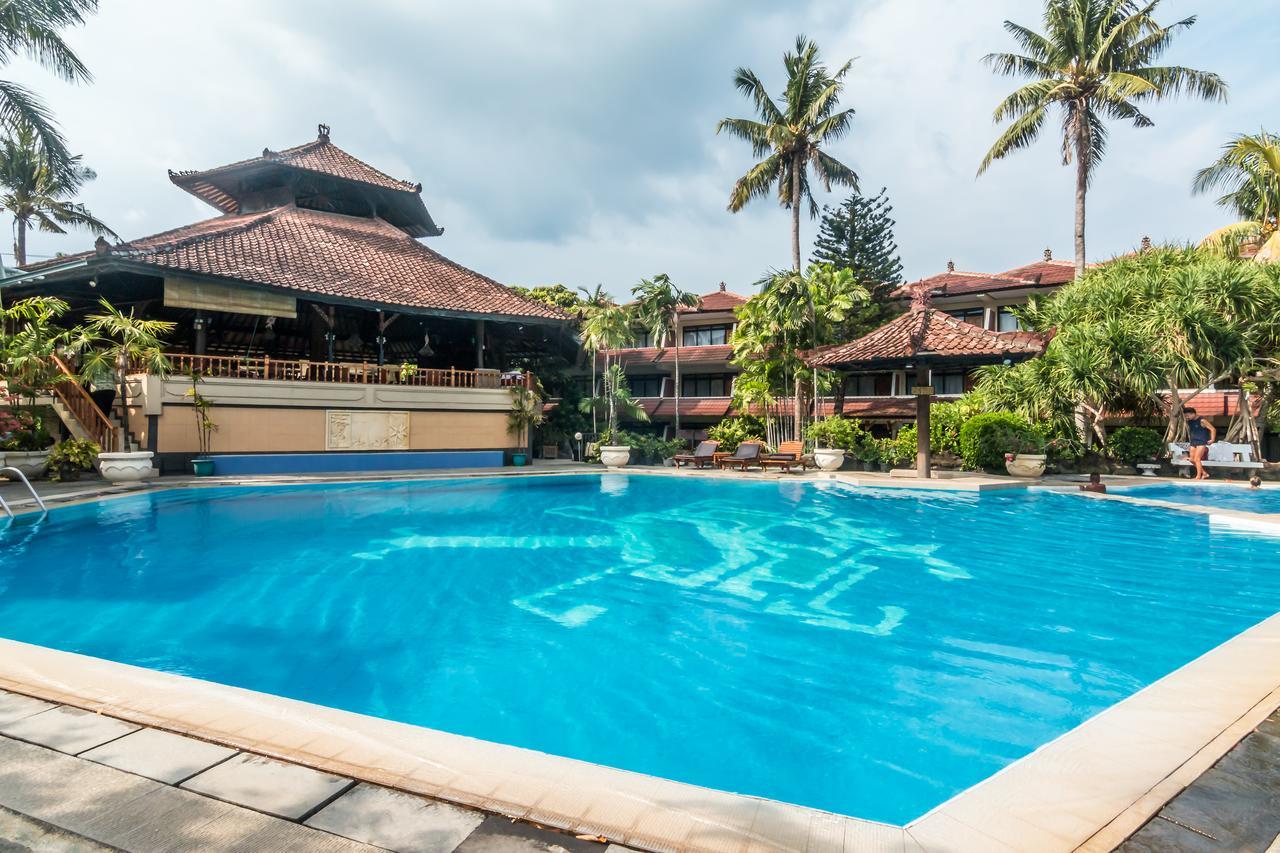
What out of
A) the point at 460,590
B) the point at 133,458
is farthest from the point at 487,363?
the point at 460,590

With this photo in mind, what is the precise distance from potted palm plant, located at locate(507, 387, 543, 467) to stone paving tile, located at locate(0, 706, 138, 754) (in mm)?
20327

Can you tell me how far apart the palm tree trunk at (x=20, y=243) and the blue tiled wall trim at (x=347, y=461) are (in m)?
27.8

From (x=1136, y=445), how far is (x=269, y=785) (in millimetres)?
25415

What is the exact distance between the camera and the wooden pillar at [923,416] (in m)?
17.4

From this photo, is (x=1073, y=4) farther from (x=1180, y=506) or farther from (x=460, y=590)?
(x=460, y=590)

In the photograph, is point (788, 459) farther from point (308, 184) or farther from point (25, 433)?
point (308, 184)

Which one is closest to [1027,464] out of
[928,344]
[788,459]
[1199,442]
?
[1199,442]

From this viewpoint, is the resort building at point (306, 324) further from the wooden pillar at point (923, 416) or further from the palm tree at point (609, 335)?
the wooden pillar at point (923, 416)

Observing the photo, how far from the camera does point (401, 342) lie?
27.2 m

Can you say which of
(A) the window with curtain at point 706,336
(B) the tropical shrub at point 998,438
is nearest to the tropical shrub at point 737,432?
(A) the window with curtain at point 706,336

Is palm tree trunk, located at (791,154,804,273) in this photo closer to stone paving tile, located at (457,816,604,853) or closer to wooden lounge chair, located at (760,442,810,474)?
wooden lounge chair, located at (760,442,810,474)

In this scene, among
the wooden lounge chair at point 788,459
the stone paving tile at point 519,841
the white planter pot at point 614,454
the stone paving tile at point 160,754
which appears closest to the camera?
the stone paving tile at point 519,841

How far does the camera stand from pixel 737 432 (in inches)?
1017

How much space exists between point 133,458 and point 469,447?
9635 millimetres
